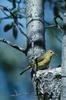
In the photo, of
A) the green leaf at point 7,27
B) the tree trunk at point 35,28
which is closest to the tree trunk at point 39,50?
the tree trunk at point 35,28

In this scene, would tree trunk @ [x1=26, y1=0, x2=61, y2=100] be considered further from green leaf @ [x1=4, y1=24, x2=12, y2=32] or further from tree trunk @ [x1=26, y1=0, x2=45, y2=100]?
green leaf @ [x1=4, y1=24, x2=12, y2=32]

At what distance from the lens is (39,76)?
194 centimetres

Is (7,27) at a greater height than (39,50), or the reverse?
(7,27)

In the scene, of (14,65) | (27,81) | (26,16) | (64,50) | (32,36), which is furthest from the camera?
(14,65)

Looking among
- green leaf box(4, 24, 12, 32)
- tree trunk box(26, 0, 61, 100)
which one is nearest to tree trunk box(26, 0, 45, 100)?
tree trunk box(26, 0, 61, 100)

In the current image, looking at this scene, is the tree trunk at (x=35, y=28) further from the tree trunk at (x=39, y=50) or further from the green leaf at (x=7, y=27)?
the green leaf at (x=7, y=27)

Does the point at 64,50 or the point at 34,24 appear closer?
the point at 64,50

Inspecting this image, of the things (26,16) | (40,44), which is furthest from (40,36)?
(26,16)

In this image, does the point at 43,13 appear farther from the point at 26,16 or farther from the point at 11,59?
the point at 11,59

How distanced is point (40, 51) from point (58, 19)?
211 millimetres

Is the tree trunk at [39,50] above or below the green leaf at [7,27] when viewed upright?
below

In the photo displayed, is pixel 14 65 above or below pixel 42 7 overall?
below

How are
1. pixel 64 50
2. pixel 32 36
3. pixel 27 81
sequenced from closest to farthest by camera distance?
pixel 64 50
pixel 32 36
pixel 27 81

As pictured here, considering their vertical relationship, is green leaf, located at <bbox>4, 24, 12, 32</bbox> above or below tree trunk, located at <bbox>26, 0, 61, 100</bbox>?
above
